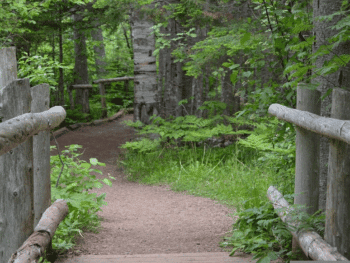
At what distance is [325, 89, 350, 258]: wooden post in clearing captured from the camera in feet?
9.34

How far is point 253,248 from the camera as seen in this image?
3.67 metres

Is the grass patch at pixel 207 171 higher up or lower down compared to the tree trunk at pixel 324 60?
lower down

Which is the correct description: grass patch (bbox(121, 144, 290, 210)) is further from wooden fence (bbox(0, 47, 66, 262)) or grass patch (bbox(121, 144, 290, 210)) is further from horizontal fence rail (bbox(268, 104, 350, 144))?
wooden fence (bbox(0, 47, 66, 262))

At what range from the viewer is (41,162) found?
4125 millimetres

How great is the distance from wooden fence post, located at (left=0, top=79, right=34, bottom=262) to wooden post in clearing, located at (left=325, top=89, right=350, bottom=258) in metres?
2.32

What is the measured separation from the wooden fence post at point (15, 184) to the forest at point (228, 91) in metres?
0.76

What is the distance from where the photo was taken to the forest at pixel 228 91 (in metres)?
3.76

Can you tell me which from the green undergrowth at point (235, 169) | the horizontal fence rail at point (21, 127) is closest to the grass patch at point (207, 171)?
the green undergrowth at point (235, 169)

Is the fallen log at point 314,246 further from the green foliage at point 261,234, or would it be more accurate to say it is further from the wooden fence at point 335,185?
the green foliage at point 261,234

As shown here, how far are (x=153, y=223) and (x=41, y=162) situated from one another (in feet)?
7.04

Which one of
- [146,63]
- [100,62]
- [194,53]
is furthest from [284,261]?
[100,62]

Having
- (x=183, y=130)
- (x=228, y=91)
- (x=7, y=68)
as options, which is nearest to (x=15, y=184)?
(x=7, y=68)

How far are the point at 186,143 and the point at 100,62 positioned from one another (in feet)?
49.2

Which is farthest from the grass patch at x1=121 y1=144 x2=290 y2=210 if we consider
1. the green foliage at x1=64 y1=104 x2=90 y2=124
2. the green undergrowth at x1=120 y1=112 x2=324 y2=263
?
the green foliage at x1=64 y1=104 x2=90 y2=124
